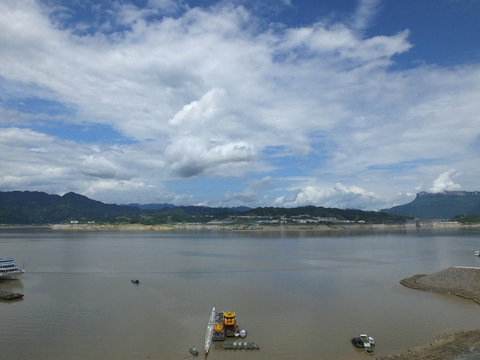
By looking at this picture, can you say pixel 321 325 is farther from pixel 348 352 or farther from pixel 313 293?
pixel 313 293

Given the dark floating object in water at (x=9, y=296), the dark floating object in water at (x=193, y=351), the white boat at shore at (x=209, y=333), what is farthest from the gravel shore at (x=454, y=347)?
the dark floating object in water at (x=9, y=296)

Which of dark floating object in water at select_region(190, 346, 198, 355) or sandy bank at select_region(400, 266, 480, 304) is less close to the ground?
sandy bank at select_region(400, 266, 480, 304)

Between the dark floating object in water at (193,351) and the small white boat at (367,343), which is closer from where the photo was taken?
the dark floating object in water at (193,351)

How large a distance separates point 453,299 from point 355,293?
9135 millimetres

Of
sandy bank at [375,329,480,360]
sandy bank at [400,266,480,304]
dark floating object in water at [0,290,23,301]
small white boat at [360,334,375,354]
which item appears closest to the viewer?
sandy bank at [375,329,480,360]

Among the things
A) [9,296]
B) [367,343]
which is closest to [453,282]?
[367,343]

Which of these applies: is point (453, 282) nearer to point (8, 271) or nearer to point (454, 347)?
point (454, 347)

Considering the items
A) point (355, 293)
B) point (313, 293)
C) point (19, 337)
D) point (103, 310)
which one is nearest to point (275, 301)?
point (313, 293)

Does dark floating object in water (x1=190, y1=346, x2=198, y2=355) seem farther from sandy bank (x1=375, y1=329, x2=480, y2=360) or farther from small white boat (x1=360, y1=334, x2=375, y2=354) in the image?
sandy bank (x1=375, y1=329, x2=480, y2=360)

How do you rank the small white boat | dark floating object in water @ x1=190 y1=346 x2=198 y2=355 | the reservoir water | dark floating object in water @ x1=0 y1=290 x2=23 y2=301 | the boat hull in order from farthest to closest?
the boat hull
dark floating object in water @ x1=0 y1=290 x2=23 y2=301
the reservoir water
the small white boat
dark floating object in water @ x1=190 y1=346 x2=198 y2=355

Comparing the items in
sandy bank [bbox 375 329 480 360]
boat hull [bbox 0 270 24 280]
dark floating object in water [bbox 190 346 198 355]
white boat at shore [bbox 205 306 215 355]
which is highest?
boat hull [bbox 0 270 24 280]

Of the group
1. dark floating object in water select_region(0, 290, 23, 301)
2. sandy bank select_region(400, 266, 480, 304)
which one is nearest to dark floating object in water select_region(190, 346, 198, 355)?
dark floating object in water select_region(0, 290, 23, 301)

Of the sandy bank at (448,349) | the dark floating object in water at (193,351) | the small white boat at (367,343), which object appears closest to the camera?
the sandy bank at (448,349)

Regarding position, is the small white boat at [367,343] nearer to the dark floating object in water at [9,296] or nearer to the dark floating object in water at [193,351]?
the dark floating object in water at [193,351]
